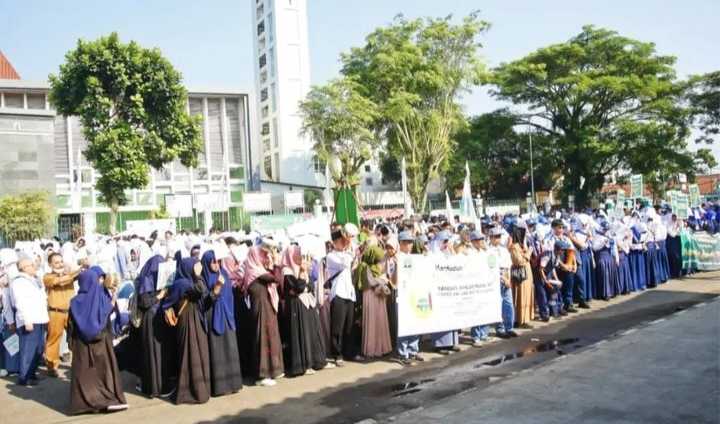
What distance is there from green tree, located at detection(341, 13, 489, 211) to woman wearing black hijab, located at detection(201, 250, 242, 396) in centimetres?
3002

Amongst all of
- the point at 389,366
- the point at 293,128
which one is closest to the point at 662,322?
the point at 389,366

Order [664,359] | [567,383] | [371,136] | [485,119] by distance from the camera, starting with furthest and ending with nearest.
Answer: [485,119], [371,136], [664,359], [567,383]

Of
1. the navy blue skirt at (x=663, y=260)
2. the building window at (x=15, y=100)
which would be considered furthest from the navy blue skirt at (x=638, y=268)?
the building window at (x=15, y=100)

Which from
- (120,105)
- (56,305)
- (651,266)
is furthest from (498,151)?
(56,305)

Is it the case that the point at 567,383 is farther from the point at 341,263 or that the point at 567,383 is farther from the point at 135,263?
the point at 135,263

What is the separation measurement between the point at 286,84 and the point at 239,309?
164 ft

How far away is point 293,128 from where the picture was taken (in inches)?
2183

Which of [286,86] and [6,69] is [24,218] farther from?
[6,69]

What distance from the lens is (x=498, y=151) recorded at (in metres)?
47.6

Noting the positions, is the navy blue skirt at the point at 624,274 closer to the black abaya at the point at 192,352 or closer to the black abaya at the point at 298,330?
the black abaya at the point at 298,330

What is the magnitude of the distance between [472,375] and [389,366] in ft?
3.86

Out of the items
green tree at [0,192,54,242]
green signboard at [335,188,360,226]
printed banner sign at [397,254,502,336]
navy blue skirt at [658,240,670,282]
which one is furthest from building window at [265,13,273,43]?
printed banner sign at [397,254,502,336]

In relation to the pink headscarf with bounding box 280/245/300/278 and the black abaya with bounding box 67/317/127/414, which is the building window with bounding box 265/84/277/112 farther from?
the black abaya with bounding box 67/317/127/414

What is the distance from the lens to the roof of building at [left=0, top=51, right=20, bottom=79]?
58763 mm
